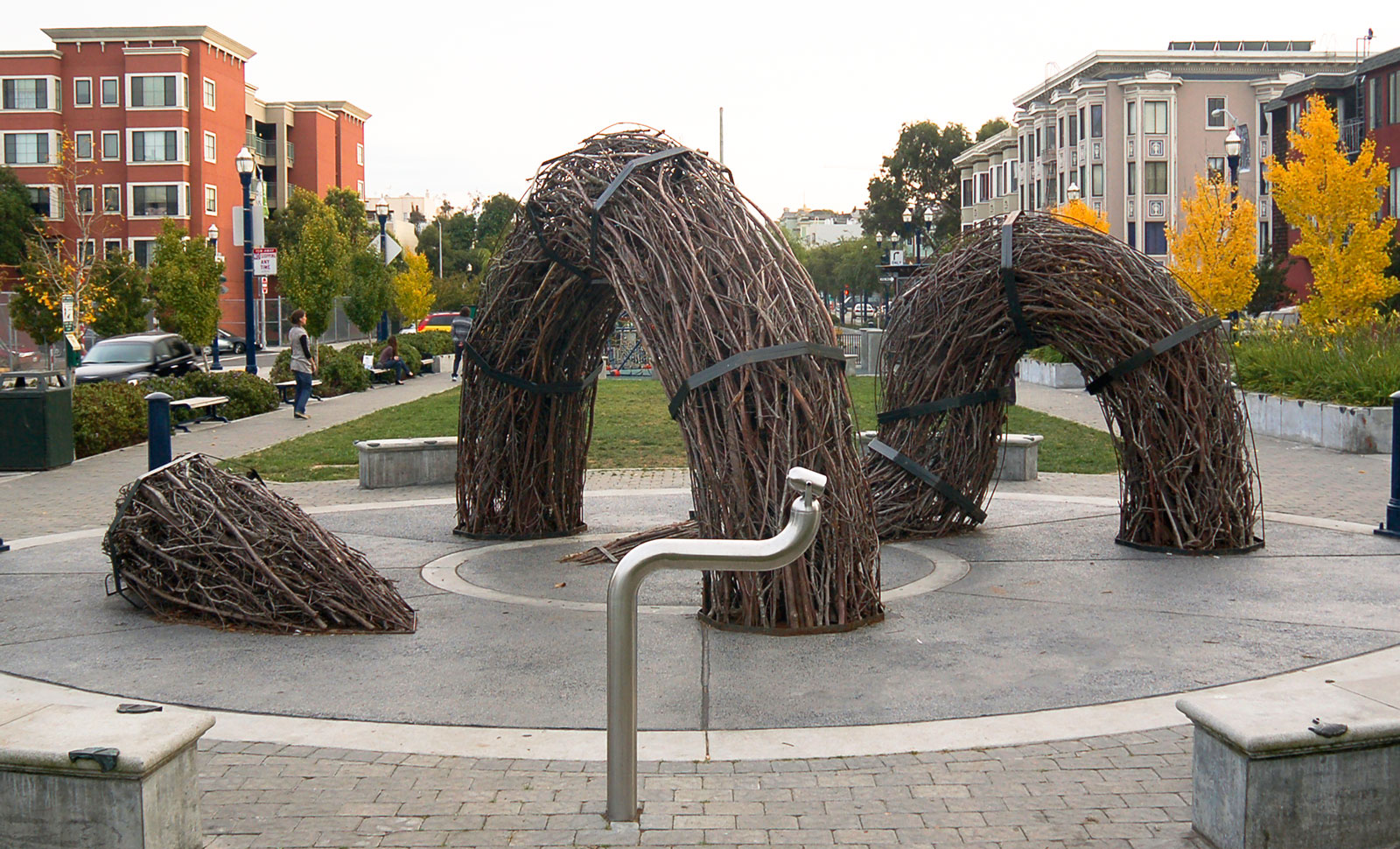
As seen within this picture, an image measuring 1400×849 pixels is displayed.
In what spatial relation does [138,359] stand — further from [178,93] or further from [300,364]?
[178,93]

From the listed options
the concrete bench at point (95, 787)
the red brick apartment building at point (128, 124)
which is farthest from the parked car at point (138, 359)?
the red brick apartment building at point (128, 124)

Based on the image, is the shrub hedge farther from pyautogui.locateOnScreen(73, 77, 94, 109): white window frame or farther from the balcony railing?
pyautogui.locateOnScreen(73, 77, 94, 109): white window frame

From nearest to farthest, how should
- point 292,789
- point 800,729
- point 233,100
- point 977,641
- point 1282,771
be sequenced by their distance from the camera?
point 1282,771
point 292,789
point 800,729
point 977,641
point 233,100

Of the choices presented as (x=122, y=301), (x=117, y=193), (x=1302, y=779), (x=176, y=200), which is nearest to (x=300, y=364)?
(x=122, y=301)

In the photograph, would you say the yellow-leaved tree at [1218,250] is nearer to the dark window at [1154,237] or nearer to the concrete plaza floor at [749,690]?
the concrete plaza floor at [749,690]

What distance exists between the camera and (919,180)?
79.1 m

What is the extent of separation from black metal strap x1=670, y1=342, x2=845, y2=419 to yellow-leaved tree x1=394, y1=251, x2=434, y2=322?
40874mm

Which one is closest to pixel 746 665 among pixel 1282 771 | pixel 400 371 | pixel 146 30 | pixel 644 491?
pixel 1282 771

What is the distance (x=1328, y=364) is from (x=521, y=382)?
40.4 feet

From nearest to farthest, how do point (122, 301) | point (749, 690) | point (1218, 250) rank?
point (749, 690) → point (1218, 250) → point (122, 301)

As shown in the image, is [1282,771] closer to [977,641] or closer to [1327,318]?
[977,641]

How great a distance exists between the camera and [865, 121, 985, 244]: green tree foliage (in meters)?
77.2

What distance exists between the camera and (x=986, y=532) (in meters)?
9.93

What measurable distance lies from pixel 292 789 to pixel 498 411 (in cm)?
502
